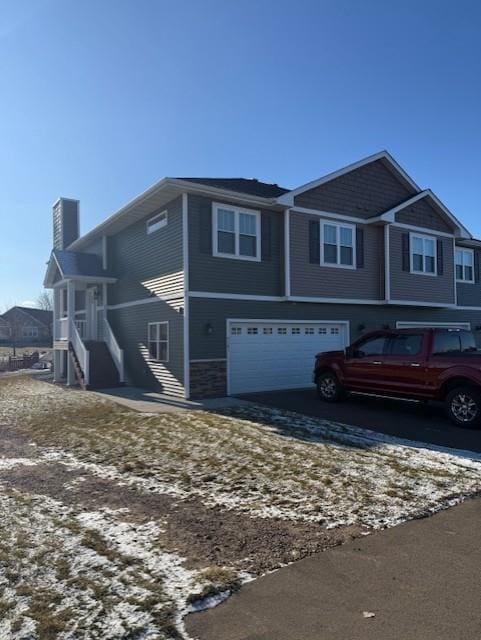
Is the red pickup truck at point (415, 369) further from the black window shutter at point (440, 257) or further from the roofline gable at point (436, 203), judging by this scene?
the black window shutter at point (440, 257)

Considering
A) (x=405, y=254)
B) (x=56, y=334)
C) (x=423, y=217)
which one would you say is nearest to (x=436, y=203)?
(x=423, y=217)

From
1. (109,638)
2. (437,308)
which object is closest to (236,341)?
(437,308)

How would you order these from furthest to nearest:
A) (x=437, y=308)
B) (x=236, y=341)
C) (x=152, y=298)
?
(x=437, y=308), (x=152, y=298), (x=236, y=341)

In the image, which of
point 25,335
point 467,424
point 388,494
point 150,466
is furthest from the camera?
point 25,335

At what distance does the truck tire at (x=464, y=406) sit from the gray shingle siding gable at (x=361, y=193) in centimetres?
770

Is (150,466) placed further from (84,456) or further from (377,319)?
(377,319)

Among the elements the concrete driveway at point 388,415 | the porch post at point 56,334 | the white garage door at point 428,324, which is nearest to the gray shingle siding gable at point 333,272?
the white garage door at point 428,324

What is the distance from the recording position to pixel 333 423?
930cm

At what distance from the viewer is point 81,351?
16281 mm

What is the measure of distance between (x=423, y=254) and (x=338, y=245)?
4.18 m

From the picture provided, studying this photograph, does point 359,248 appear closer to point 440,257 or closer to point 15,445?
point 440,257

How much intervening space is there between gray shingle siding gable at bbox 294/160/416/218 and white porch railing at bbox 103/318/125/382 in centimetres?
770

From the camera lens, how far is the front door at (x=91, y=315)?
19375mm

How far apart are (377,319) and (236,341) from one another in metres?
6.02
